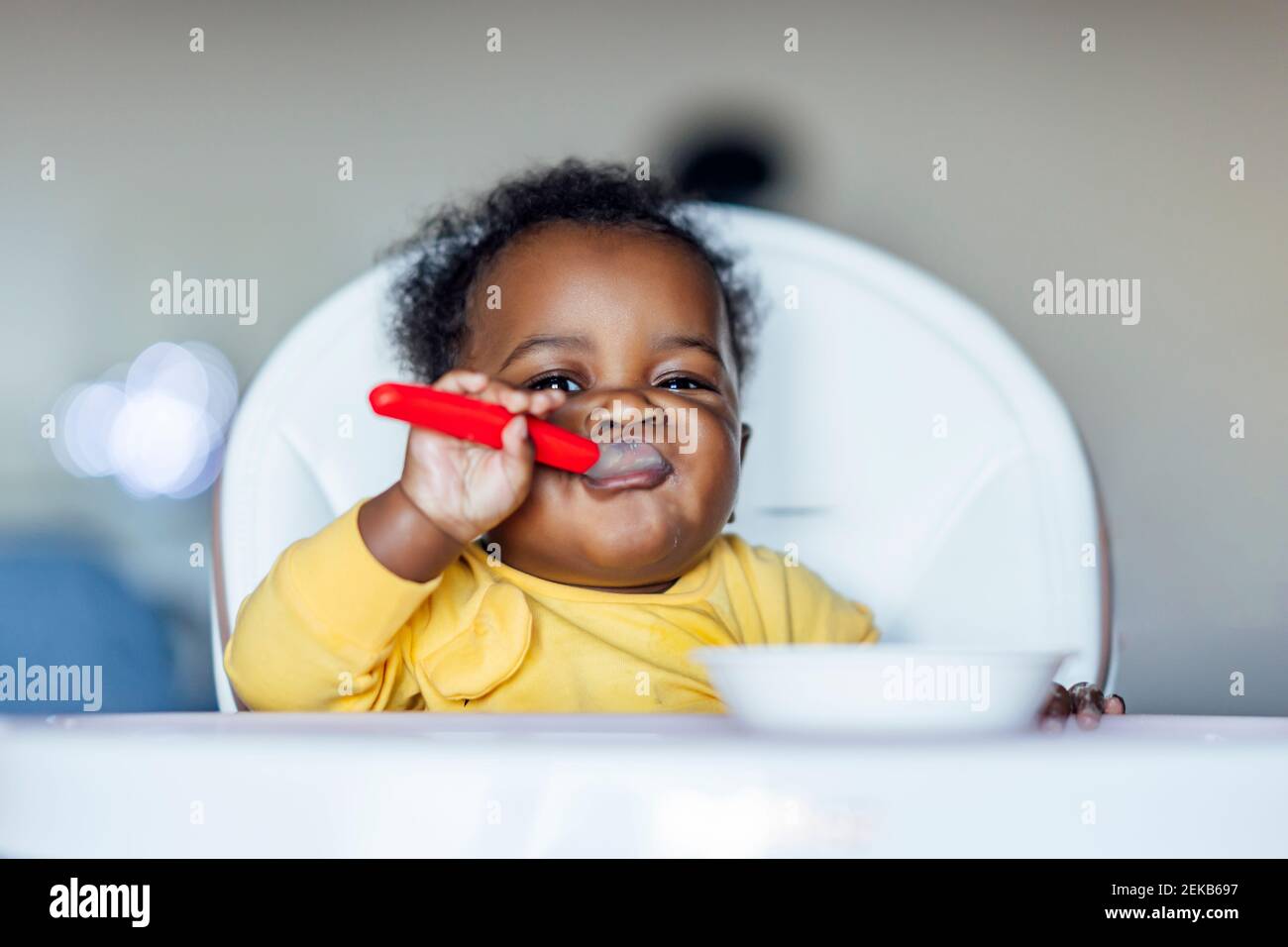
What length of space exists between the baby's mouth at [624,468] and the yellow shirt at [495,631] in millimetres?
109

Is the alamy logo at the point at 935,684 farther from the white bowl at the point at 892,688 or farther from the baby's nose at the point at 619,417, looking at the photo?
the baby's nose at the point at 619,417

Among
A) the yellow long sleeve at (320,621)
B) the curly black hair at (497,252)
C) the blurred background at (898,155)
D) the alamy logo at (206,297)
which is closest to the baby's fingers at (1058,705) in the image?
the yellow long sleeve at (320,621)

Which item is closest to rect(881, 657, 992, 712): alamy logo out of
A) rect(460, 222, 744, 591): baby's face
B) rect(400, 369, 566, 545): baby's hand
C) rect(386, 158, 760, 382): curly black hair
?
rect(400, 369, 566, 545): baby's hand

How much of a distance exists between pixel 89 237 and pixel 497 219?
1255 millimetres

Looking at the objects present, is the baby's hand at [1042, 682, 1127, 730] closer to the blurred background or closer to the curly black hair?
the curly black hair

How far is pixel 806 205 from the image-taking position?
2072 millimetres

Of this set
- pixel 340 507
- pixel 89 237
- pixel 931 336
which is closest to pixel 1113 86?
pixel 931 336

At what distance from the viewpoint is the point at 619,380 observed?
1.09 meters

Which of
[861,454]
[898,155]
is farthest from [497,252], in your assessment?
[898,155]

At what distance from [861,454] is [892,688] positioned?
0.79 meters
